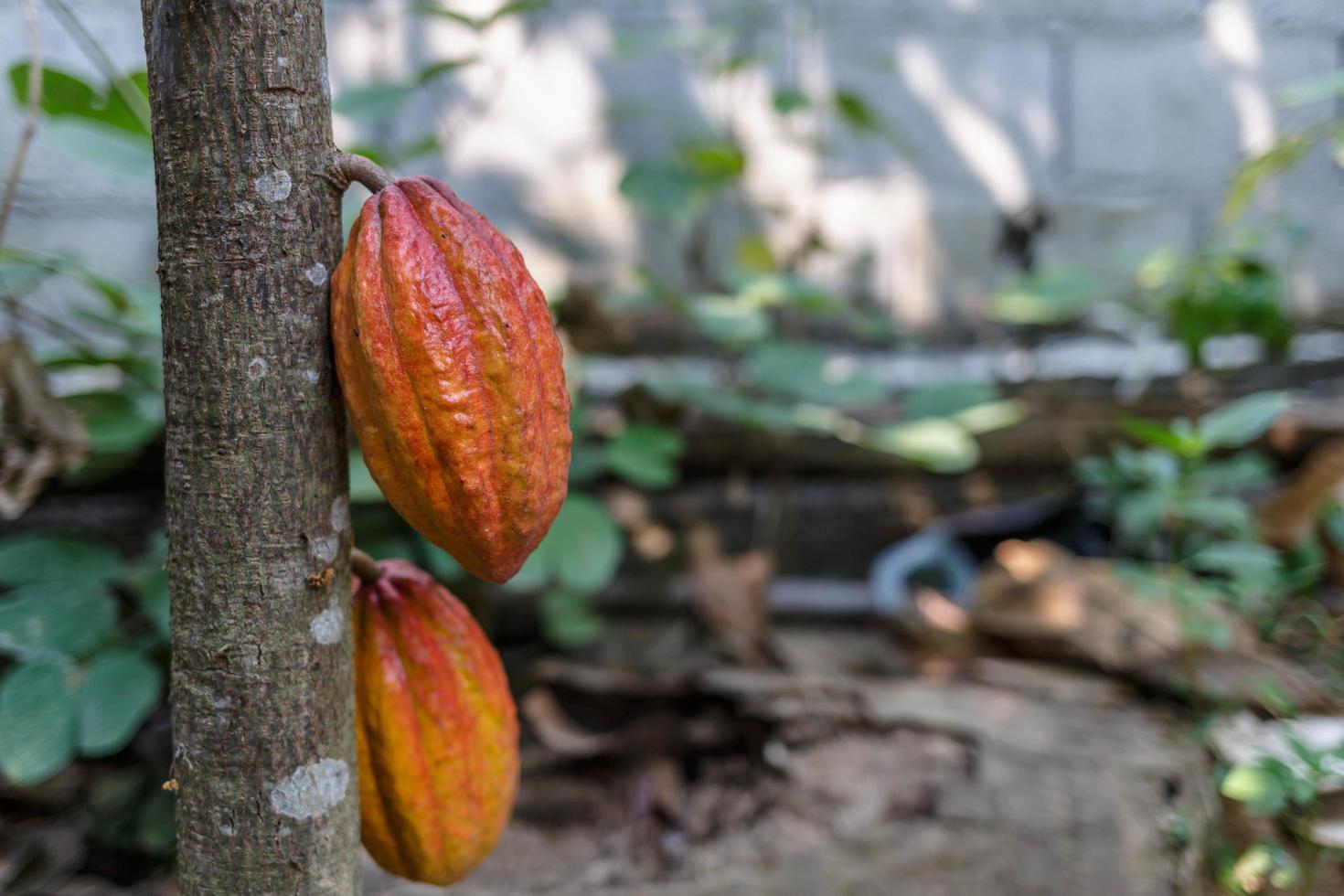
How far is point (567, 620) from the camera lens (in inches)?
82.5

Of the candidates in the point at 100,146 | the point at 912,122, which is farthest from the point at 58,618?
the point at 912,122

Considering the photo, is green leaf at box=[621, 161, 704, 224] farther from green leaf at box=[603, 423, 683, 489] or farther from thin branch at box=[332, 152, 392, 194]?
thin branch at box=[332, 152, 392, 194]

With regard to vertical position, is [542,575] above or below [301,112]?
below

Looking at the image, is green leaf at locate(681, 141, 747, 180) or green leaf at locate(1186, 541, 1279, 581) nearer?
green leaf at locate(1186, 541, 1279, 581)

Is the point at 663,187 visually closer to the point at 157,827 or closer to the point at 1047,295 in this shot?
the point at 1047,295

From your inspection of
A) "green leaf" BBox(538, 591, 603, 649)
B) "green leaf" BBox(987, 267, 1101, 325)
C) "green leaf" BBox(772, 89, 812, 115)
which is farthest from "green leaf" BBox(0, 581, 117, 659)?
"green leaf" BBox(987, 267, 1101, 325)

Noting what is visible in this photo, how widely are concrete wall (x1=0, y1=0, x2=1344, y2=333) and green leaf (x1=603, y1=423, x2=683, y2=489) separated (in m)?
0.78

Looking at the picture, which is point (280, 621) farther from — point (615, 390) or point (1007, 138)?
point (1007, 138)

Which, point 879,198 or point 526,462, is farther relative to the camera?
point 879,198

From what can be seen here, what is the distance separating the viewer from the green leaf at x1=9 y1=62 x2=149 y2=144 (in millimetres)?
1367

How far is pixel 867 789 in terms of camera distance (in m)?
1.62

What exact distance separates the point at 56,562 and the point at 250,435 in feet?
3.18

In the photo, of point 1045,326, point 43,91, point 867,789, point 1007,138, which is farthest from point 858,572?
point 43,91

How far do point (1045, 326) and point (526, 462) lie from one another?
2481 mm
